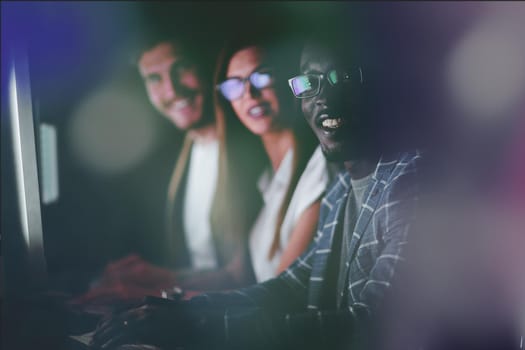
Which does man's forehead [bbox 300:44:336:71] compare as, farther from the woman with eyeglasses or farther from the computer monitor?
the computer monitor

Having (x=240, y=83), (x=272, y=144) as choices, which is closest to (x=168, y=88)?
(x=240, y=83)

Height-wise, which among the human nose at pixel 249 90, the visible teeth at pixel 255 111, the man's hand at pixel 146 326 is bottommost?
the man's hand at pixel 146 326

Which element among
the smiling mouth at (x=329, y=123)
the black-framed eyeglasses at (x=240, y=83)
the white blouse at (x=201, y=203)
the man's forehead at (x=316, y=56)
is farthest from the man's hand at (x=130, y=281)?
the man's forehead at (x=316, y=56)

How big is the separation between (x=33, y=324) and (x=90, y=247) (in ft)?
2.21

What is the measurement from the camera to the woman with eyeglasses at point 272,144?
176 centimetres

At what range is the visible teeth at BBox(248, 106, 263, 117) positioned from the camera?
1824 millimetres

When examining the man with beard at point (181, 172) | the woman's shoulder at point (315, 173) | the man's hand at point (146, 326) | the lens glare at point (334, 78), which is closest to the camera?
the man's hand at point (146, 326)

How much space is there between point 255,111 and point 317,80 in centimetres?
37

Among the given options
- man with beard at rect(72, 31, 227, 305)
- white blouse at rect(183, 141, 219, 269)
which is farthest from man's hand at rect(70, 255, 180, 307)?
white blouse at rect(183, 141, 219, 269)

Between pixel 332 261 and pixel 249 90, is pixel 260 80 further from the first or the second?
pixel 332 261

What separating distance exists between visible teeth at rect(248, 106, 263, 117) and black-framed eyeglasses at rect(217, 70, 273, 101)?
0.25ft

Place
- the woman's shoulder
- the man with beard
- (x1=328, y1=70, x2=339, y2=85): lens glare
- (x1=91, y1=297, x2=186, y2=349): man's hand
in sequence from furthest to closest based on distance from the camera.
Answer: the man with beard → the woman's shoulder → (x1=328, y1=70, x2=339, y2=85): lens glare → (x1=91, y1=297, x2=186, y2=349): man's hand

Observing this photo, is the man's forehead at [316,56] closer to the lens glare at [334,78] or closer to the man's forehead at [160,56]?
the lens glare at [334,78]

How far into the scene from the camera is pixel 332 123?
154cm
